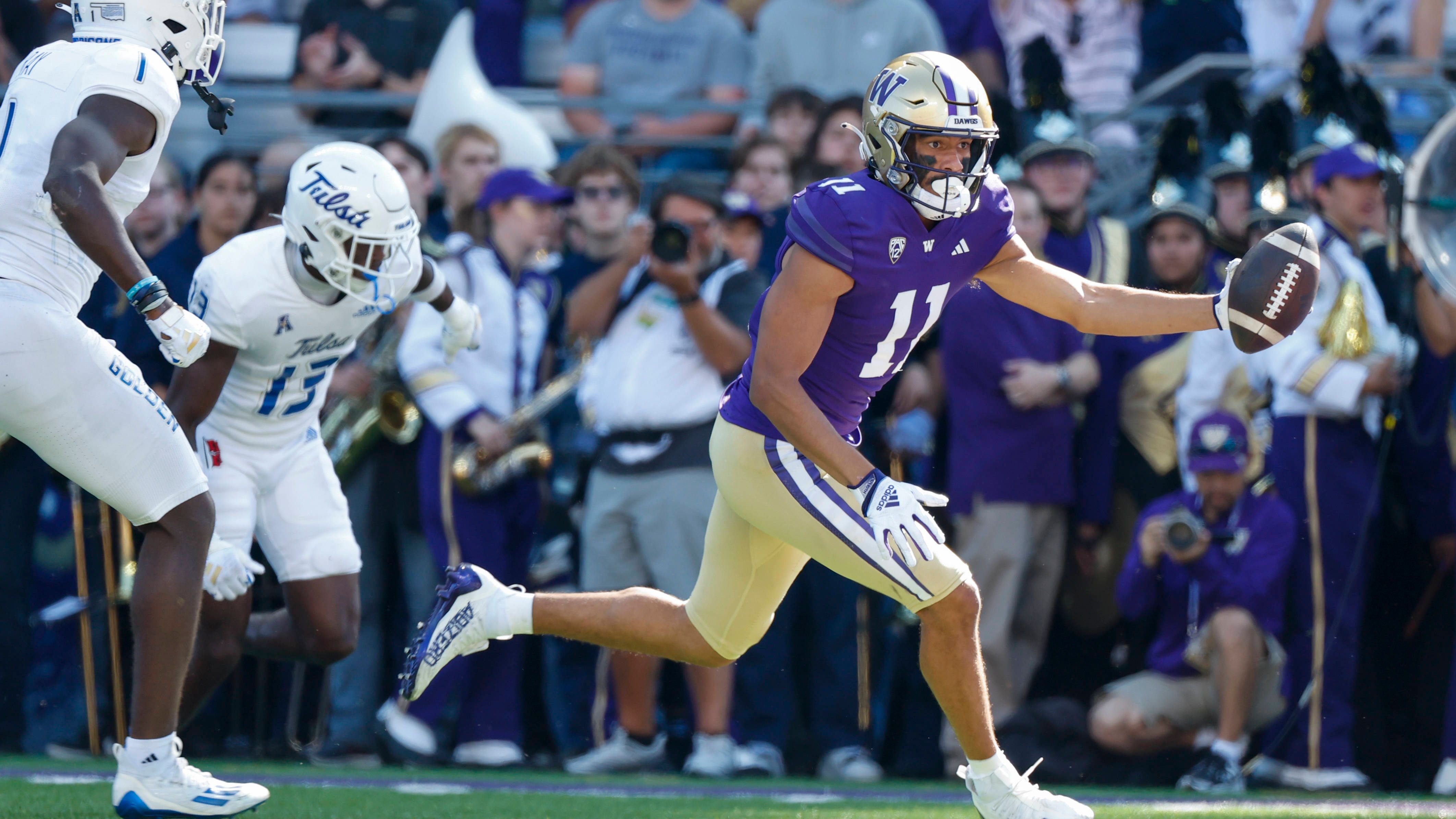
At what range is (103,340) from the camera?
4.41 metres

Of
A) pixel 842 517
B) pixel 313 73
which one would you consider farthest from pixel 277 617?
pixel 313 73

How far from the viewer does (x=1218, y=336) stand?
23.7 ft

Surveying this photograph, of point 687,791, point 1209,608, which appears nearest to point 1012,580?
point 1209,608

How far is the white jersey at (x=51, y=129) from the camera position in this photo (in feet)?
14.0

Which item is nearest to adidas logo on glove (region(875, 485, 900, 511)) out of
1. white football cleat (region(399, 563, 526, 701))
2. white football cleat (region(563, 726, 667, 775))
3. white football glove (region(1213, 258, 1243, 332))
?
white football glove (region(1213, 258, 1243, 332))

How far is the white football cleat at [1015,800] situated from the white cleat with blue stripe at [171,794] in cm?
194

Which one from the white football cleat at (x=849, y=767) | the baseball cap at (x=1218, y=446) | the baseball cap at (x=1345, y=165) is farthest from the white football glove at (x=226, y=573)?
→ the baseball cap at (x=1345, y=165)

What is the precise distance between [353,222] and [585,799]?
2.12 metres

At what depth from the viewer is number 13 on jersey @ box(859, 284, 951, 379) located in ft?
14.5

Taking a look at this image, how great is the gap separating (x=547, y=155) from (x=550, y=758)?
297 centimetres

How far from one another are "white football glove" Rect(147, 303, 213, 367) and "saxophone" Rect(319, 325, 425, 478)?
320cm

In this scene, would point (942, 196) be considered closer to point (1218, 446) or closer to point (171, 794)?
point (171, 794)

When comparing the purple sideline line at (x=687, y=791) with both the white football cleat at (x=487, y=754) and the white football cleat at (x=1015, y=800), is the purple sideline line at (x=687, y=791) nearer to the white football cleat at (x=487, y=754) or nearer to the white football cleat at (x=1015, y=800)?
the white football cleat at (x=487, y=754)

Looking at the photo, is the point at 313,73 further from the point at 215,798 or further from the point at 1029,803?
the point at 1029,803
